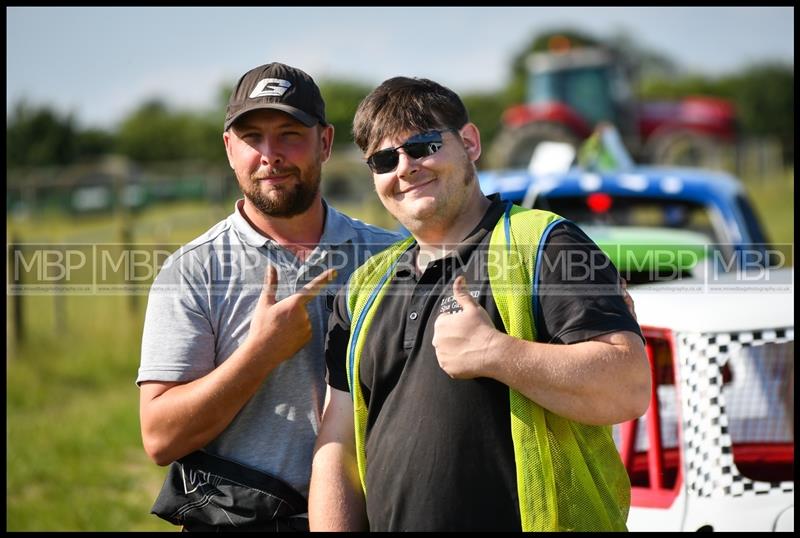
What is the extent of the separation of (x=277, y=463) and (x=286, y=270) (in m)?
0.56

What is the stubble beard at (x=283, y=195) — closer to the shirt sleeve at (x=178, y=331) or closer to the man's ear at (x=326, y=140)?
the man's ear at (x=326, y=140)

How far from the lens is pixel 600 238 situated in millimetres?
5129

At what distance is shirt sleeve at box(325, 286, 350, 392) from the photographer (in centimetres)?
232

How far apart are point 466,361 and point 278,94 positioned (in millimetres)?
1075

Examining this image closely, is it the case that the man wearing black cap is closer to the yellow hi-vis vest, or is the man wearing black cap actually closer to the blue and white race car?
the yellow hi-vis vest

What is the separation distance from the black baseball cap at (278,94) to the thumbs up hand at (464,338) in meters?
0.88

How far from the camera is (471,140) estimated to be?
7.51 feet

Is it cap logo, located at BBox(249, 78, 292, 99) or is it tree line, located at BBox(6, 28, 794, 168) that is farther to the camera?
tree line, located at BBox(6, 28, 794, 168)

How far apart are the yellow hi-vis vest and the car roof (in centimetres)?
333

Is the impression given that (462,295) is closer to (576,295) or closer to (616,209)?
(576,295)

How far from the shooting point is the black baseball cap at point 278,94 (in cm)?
258

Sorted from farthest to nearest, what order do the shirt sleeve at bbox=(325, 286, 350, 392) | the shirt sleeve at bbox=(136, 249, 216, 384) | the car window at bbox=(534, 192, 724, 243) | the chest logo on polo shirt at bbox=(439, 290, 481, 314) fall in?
the car window at bbox=(534, 192, 724, 243)
the shirt sleeve at bbox=(136, 249, 216, 384)
the shirt sleeve at bbox=(325, 286, 350, 392)
the chest logo on polo shirt at bbox=(439, 290, 481, 314)

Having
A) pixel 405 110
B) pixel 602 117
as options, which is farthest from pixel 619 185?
pixel 602 117

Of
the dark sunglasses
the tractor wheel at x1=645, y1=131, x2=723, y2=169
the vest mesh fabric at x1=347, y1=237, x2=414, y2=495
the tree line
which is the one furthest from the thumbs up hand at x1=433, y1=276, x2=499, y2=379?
the tree line
